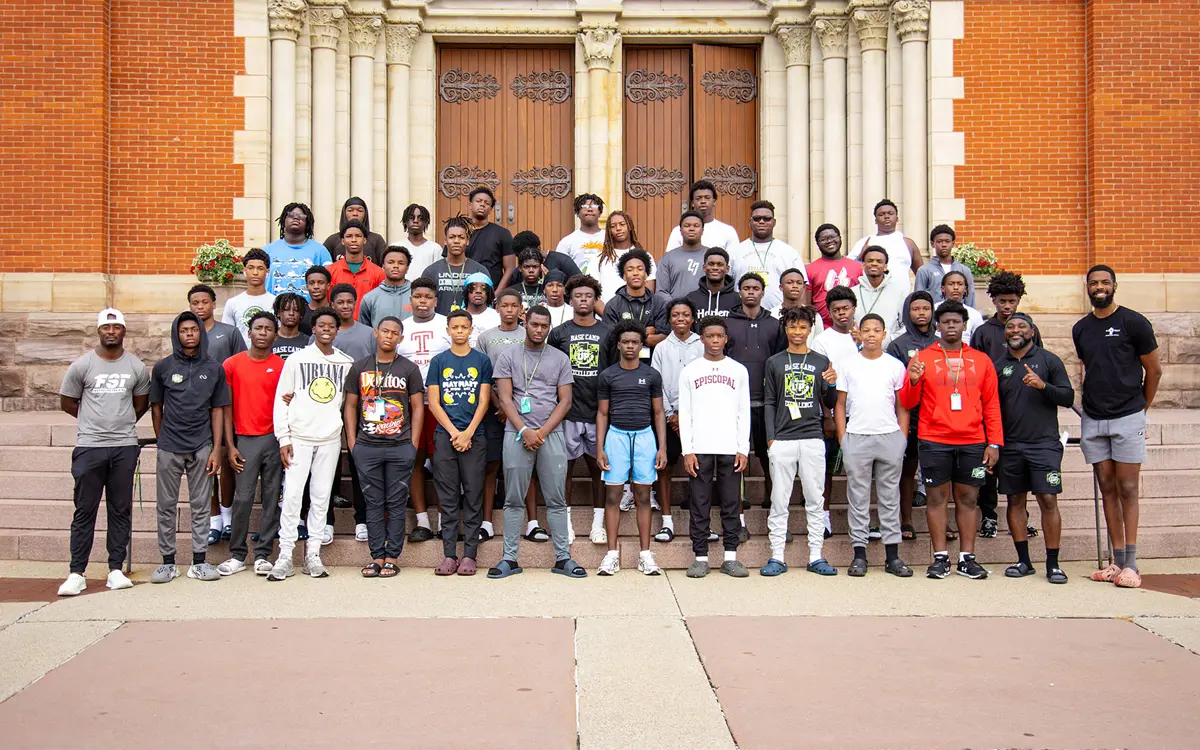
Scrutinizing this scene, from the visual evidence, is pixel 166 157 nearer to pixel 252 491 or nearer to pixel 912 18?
pixel 252 491

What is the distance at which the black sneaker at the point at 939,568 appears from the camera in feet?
23.6

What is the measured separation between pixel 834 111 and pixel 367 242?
19.2ft

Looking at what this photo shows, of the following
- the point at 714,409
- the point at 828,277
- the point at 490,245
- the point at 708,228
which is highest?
the point at 708,228

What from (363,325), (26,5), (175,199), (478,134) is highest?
(26,5)

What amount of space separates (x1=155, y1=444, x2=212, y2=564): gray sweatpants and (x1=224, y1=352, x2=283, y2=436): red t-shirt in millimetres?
328

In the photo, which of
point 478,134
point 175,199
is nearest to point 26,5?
point 175,199

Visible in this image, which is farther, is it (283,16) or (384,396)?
(283,16)

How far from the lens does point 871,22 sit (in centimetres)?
1226

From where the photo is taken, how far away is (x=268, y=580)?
7156mm

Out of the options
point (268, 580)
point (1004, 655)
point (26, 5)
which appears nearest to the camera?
point (1004, 655)

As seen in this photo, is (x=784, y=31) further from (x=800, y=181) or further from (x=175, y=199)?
(x=175, y=199)

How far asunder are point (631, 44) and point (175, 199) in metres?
5.67

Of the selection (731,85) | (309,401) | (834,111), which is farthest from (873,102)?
(309,401)

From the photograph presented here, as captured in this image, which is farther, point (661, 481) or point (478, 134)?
point (478, 134)
